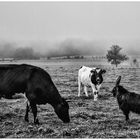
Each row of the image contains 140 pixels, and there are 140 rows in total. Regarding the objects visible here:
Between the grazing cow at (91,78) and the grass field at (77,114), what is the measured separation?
0.14m

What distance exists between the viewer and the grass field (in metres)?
4.29

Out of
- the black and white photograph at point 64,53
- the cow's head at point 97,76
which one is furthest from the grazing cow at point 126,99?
the cow's head at point 97,76

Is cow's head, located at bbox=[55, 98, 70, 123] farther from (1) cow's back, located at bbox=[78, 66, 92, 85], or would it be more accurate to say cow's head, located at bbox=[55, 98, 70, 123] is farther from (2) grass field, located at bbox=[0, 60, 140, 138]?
(1) cow's back, located at bbox=[78, 66, 92, 85]

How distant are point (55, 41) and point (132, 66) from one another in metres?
1.90

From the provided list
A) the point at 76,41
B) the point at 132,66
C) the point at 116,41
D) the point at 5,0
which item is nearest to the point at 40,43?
the point at 76,41

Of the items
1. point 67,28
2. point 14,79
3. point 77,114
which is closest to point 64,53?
point 67,28

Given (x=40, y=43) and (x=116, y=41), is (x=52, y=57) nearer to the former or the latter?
(x=40, y=43)

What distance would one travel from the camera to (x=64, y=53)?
17.3ft

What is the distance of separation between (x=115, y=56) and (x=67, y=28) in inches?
51.7

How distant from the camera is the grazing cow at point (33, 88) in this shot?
476 cm

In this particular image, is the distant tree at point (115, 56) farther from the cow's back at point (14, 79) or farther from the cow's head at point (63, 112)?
the cow's back at point (14, 79)

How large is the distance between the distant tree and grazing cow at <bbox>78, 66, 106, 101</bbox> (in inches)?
26.8

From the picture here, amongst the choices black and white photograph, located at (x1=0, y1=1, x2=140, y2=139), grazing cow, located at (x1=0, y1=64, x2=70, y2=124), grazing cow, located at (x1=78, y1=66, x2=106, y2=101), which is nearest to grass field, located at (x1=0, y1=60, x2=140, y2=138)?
black and white photograph, located at (x1=0, y1=1, x2=140, y2=139)

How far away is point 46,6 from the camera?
5.39m
